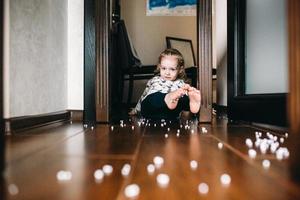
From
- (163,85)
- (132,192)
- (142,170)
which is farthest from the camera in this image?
(163,85)

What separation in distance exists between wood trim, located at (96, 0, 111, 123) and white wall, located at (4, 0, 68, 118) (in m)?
0.21

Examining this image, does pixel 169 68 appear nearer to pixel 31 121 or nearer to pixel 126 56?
pixel 126 56

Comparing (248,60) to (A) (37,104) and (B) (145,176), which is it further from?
(B) (145,176)

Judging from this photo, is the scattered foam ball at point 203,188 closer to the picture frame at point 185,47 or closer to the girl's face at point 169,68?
the girl's face at point 169,68

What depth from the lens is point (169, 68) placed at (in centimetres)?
245

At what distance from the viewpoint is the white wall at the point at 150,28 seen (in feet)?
15.7

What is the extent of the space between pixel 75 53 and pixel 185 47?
2.94 metres

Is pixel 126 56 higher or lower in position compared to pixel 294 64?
higher

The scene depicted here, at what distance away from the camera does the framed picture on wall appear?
4816 mm

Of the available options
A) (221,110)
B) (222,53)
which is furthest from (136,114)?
(222,53)

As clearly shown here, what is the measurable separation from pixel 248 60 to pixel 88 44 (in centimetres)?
89

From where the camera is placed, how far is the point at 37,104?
1537 mm

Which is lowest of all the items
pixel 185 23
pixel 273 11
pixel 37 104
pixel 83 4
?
pixel 37 104

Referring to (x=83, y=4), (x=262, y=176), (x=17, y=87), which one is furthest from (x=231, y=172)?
(x=83, y=4)
